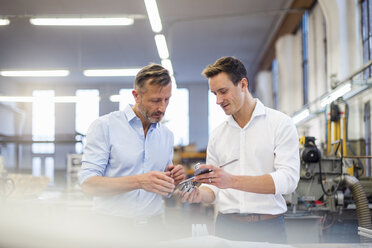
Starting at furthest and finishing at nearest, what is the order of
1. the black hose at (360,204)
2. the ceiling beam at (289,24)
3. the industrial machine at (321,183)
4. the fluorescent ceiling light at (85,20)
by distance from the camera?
the ceiling beam at (289,24)
the fluorescent ceiling light at (85,20)
the industrial machine at (321,183)
the black hose at (360,204)

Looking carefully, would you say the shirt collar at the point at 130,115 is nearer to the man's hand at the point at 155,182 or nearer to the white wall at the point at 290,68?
the man's hand at the point at 155,182

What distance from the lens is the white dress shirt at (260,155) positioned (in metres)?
1.66

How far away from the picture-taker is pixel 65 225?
1.51 feet

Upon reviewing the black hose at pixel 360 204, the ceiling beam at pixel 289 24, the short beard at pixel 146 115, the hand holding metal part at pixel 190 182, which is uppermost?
the ceiling beam at pixel 289 24

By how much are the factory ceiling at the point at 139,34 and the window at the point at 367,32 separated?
2.91 meters

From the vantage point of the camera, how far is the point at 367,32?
21.5 ft

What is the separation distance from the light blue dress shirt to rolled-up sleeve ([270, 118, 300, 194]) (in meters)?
0.49

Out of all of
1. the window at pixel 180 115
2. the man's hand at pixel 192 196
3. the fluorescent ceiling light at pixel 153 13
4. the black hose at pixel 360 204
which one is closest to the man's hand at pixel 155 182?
the man's hand at pixel 192 196

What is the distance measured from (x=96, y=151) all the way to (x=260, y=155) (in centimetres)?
70

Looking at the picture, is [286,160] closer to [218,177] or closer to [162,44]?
[218,177]

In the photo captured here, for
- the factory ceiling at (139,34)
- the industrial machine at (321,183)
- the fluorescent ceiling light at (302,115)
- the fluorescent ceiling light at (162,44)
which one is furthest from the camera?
the factory ceiling at (139,34)

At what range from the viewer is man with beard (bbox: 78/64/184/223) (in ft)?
4.96

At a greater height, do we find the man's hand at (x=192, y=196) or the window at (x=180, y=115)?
the window at (x=180, y=115)

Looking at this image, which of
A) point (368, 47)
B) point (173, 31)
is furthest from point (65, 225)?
point (173, 31)
